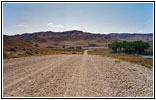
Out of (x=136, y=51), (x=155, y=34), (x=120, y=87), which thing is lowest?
(x=136, y=51)

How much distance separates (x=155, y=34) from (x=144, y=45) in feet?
270

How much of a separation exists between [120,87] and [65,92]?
255 centimetres

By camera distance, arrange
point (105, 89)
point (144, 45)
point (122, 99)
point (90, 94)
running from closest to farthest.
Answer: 1. point (122, 99)
2. point (90, 94)
3. point (105, 89)
4. point (144, 45)

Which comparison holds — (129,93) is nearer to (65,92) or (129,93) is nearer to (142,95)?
(142,95)

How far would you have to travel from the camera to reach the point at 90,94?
685 centimetres

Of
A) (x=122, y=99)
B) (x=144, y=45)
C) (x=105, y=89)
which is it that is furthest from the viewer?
(x=144, y=45)

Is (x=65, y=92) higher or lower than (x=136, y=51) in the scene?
higher

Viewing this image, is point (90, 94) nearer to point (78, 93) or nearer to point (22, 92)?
point (78, 93)

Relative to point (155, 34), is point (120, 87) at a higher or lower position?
lower

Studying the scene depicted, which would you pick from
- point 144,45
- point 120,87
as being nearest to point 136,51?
point 144,45

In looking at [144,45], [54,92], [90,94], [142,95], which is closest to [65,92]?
[54,92]

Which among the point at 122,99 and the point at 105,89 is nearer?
the point at 122,99

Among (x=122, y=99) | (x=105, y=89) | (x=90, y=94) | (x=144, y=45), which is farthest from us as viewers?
(x=144, y=45)

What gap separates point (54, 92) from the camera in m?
7.15
